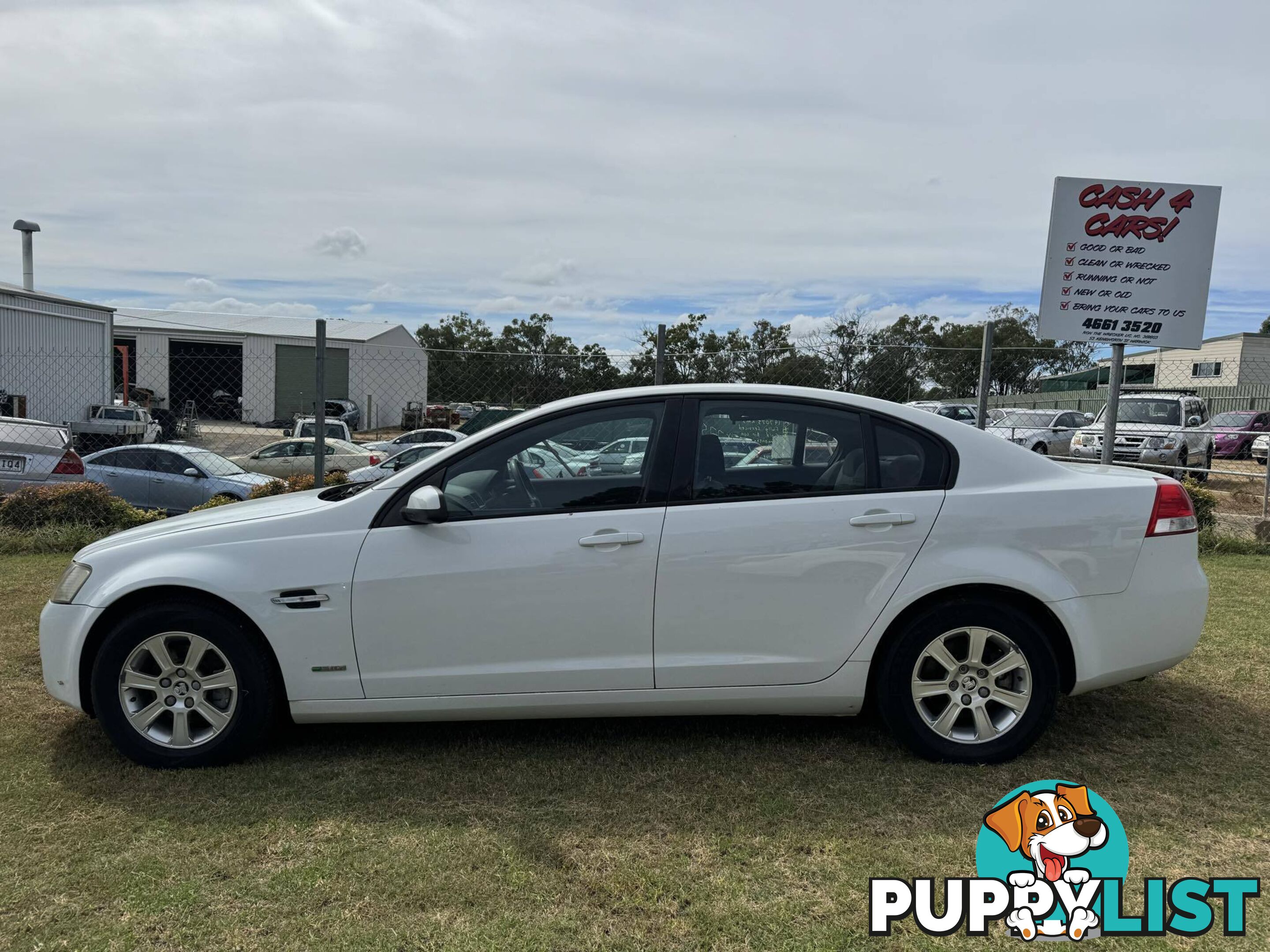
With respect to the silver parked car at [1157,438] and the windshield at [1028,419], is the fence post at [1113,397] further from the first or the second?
the windshield at [1028,419]

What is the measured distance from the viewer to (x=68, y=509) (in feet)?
30.0

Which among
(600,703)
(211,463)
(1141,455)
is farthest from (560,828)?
(1141,455)

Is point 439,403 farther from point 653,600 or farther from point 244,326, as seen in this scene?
point 244,326

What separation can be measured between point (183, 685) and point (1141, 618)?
3.91 meters

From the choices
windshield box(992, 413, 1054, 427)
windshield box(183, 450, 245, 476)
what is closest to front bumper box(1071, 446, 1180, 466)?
windshield box(992, 413, 1054, 427)

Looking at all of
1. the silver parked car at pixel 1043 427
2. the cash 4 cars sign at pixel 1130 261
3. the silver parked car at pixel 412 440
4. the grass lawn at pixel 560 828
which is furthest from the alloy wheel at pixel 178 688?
the silver parked car at pixel 1043 427

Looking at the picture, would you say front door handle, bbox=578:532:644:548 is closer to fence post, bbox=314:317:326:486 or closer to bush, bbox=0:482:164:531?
fence post, bbox=314:317:326:486

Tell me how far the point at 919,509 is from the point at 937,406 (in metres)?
6.30

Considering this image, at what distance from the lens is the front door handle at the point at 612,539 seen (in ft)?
12.1

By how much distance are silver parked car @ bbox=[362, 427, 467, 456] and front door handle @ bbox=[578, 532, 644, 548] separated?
652 inches

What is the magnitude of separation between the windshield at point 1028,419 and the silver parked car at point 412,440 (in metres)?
13.2

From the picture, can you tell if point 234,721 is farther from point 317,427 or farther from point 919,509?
point 317,427

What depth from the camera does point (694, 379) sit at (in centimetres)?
865

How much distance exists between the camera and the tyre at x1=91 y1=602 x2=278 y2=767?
376cm
